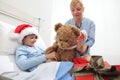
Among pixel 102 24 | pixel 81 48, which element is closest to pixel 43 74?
pixel 81 48

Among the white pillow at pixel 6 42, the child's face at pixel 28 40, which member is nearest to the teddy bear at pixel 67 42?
the child's face at pixel 28 40

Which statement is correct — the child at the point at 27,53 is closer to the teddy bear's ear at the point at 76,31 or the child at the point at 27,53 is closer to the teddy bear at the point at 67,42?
the teddy bear at the point at 67,42

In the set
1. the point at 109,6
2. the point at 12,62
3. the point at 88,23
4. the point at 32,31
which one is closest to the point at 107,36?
the point at 109,6

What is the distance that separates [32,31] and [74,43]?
0.38 meters

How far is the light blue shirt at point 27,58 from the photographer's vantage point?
1148 mm

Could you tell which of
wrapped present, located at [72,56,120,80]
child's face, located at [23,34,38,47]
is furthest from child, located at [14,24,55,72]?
wrapped present, located at [72,56,120,80]

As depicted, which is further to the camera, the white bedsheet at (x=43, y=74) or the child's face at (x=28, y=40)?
the child's face at (x=28, y=40)

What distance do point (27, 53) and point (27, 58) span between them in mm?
65

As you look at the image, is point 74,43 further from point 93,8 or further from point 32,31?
point 93,8

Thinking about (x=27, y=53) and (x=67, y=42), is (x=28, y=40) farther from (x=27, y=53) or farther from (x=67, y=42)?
(x=67, y=42)

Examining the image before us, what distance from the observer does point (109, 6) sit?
2617 mm

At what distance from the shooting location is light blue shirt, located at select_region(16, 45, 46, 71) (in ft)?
3.77

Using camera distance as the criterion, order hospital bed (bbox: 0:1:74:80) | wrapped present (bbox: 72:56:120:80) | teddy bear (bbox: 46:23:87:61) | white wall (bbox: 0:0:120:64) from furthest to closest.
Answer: white wall (bbox: 0:0:120:64), teddy bear (bbox: 46:23:87:61), hospital bed (bbox: 0:1:74:80), wrapped present (bbox: 72:56:120:80)

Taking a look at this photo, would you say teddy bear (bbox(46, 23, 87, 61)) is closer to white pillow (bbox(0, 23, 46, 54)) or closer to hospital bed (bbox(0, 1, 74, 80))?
hospital bed (bbox(0, 1, 74, 80))
